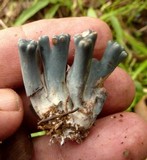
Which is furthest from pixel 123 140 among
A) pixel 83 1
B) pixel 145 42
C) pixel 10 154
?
pixel 83 1

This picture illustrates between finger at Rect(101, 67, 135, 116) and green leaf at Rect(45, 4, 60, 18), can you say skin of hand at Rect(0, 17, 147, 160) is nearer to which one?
finger at Rect(101, 67, 135, 116)

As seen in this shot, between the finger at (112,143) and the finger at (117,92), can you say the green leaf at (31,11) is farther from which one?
the finger at (112,143)

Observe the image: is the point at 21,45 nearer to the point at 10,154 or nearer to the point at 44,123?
the point at 44,123

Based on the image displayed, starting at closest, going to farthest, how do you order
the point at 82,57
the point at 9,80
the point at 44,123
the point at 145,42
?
the point at 82,57 < the point at 44,123 < the point at 9,80 < the point at 145,42

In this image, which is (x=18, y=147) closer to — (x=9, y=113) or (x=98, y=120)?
(x=9, y=113)

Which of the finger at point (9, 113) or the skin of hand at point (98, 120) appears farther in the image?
the skin of hand at point (98, 120)

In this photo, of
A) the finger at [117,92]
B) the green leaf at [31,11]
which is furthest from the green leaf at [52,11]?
the finger at [117,92]
